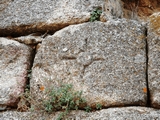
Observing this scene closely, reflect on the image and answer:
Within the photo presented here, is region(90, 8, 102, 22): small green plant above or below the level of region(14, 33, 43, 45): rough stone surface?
above

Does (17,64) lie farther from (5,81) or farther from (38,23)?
(38,23)

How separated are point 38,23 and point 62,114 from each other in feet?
2.85

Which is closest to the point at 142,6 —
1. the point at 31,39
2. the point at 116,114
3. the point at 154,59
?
the point at 154,59

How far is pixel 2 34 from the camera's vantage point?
105 inches

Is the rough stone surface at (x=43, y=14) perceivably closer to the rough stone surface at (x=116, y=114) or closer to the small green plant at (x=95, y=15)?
the small green plant at (x=95, y=15)

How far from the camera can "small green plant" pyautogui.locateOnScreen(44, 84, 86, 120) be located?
2.04 meters

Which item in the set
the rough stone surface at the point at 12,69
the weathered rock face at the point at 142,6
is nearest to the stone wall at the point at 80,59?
the rough stone surface at the point at 12,69

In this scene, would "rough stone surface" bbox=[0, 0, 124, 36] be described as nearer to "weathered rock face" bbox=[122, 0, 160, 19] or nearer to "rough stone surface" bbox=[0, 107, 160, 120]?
"weathered rock face" bbox=[122, 0, 160, 19]

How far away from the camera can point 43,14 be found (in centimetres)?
255

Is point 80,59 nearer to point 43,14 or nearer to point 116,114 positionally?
point 116,114

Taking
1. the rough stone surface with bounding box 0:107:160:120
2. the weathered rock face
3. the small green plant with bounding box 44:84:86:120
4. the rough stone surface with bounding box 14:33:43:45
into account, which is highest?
the weathered rock face

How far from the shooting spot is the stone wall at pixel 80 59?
6.59 ft

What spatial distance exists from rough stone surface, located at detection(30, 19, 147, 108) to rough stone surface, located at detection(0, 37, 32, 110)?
12 cm

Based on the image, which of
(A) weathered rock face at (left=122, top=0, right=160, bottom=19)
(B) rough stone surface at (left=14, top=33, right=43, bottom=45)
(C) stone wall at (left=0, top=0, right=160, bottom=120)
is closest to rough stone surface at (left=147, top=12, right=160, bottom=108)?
(C) stone wall at (left=0, top=0, right=160, bottom=120)
